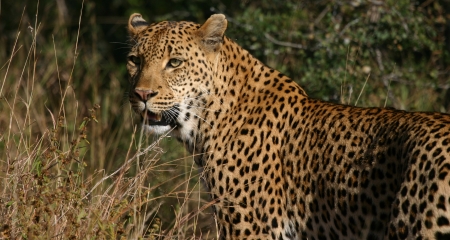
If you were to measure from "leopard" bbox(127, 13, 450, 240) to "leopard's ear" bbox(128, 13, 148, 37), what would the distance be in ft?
0.05

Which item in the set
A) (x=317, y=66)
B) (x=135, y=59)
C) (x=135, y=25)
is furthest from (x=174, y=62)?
(x=317, y=66)

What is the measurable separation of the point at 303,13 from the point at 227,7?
2608 millimetres

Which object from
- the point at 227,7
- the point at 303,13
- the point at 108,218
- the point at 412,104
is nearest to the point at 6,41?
the point at 227,7

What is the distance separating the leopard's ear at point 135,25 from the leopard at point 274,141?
0.01m

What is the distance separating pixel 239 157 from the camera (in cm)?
595

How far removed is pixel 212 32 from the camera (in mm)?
6230

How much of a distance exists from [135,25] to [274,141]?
1.57 metres

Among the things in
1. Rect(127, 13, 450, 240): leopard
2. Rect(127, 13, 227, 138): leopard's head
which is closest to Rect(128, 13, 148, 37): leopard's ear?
Rect(127, 13, 450, 240): leopard

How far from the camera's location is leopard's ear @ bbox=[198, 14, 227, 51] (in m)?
6.23

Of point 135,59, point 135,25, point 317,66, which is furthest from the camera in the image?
point 317,66

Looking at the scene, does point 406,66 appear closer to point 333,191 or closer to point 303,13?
point 303,13

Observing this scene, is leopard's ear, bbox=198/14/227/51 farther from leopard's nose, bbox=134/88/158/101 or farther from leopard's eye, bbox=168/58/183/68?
leopard's nose, bbox=134/88/158/101

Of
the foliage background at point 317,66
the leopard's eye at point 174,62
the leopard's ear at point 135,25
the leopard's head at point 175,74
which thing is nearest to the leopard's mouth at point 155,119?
the leopard's head at point 175,74

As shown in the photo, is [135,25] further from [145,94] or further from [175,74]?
[145,94]
